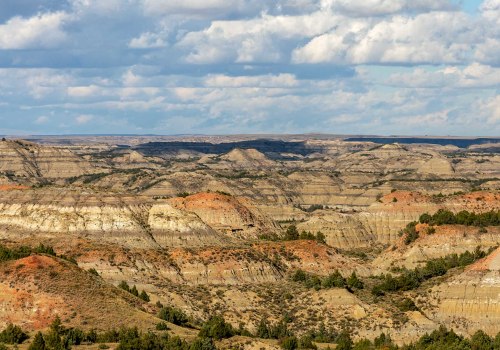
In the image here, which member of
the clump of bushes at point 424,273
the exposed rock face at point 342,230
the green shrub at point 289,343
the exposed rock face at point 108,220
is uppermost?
the exposed rock face at point 108,220

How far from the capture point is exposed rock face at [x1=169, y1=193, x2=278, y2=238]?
160 m

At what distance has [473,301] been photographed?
10056 cm

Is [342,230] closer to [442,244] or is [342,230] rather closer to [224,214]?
[224,214]

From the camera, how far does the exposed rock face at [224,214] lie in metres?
160

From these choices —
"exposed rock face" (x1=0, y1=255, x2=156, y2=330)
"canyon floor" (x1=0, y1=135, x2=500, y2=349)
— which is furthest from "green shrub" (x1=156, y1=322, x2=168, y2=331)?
"exposed rock face" (x1=0, y1=255, x2=156, y2=330)

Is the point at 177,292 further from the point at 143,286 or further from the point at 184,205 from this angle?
the point at 184,205

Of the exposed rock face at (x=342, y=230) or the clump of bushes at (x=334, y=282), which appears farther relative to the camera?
the exposed rock face at (x=342, y=230)

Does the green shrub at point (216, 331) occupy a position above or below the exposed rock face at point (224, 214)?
below

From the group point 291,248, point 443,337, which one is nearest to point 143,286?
point 291,248

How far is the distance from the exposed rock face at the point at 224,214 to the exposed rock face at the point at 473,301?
193 ft

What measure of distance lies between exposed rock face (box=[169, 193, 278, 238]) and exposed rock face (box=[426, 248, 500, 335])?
58757mm

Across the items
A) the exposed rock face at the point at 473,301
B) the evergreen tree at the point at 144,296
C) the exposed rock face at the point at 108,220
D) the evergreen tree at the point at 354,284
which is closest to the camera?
the exposed rock face at the point at 473,301

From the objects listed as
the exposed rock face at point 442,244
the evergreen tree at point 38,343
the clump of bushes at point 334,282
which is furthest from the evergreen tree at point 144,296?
the exposed rock face at point 442,244

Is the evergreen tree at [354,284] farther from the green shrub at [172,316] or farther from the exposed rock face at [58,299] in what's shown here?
the exposed rock face at [58,299]
